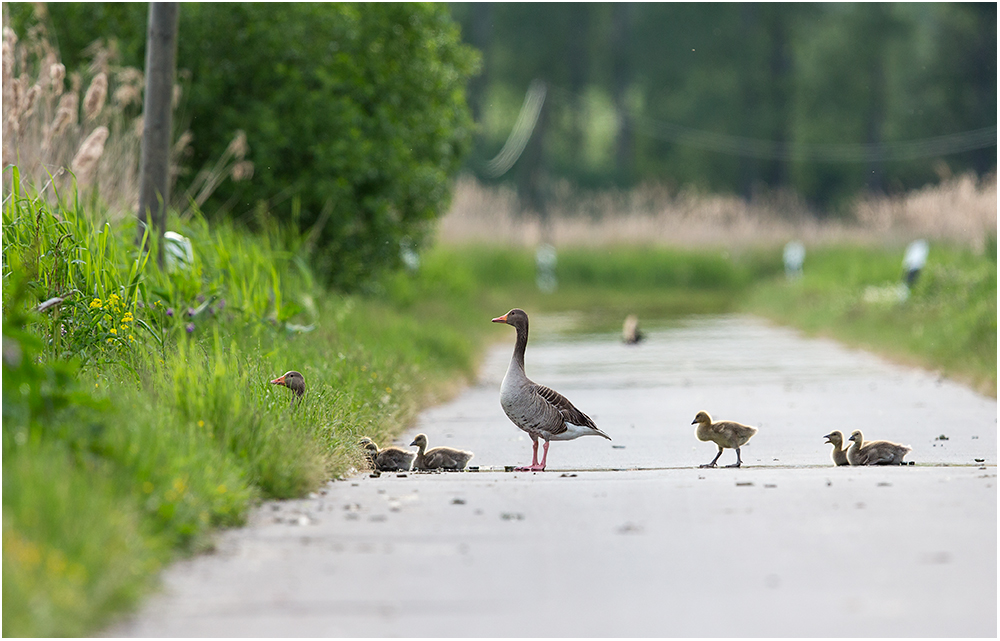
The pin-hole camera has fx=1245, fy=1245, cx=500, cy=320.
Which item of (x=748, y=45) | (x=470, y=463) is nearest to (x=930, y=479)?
(x=470, y=463)

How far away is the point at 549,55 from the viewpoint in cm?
6103

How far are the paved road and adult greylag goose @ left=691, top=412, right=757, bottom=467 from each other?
0.19 m

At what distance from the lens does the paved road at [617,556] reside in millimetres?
4270

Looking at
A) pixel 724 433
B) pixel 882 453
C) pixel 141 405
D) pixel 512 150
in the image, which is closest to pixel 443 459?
pixel 724 433

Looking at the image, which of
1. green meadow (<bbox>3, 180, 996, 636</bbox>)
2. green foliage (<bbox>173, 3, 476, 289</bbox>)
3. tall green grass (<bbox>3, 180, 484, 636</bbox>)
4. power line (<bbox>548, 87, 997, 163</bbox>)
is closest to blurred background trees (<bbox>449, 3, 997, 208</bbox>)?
power line (<bbox>548, 87, 997, 163</bbox>)

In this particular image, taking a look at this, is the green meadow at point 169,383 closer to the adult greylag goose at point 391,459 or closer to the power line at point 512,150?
the adult greylag goose at point 391,459

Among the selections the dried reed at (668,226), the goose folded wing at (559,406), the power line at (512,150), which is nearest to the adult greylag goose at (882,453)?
the goose folded wing at (559,406)

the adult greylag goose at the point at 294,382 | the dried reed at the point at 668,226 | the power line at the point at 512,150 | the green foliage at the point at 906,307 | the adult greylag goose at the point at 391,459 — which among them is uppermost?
the power line at the point at 512,150

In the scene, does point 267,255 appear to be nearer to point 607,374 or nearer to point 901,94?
point 607,374

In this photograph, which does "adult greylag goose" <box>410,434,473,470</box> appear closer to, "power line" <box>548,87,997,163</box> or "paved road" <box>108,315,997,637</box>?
"paved road" <box>108,315,997,637</box>

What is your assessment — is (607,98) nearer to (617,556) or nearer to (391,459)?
(391,459)

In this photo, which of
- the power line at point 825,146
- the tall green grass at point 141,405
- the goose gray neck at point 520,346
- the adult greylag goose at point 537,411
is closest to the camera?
the tall green grass at point 141,405

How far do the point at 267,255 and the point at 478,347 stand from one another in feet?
21.0

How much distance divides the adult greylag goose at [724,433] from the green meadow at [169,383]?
7.81 feet
